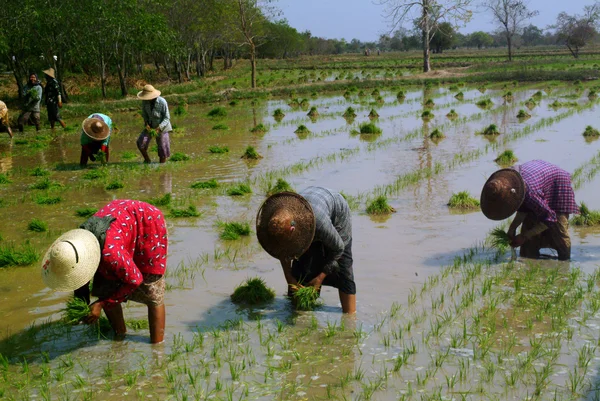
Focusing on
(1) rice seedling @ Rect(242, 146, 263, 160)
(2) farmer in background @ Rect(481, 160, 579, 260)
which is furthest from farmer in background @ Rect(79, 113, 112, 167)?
(2) farmer in background @ Rect(481, 160, 579, 260)

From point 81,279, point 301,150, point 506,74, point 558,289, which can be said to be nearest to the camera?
point 81,279

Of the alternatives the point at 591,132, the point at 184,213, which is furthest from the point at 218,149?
the point at 591,132

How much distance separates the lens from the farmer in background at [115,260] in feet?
12.4

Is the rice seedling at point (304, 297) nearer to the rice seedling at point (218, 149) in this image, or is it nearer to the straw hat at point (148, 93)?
the straw hat at point (148, 93)

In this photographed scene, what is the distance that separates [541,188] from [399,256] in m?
1.47

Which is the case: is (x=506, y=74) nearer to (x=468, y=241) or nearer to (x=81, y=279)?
(x=468, y=241)

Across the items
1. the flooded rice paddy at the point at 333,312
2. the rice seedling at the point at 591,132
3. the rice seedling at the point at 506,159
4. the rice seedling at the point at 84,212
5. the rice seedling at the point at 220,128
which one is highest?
the rice seedling at the point at 220,128

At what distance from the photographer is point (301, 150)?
1343cm

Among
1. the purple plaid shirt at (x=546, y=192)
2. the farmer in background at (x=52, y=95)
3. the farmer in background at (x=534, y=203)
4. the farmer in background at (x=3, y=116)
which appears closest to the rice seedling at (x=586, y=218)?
the farmer in background at (x=534, y=203)

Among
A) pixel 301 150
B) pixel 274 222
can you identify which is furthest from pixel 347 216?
pixel 301 150

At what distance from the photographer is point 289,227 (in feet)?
14.0

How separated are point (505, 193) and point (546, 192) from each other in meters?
0.62

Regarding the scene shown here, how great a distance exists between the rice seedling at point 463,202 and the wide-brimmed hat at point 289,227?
180 inches

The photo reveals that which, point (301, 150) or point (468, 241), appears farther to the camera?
point (301, 150)
